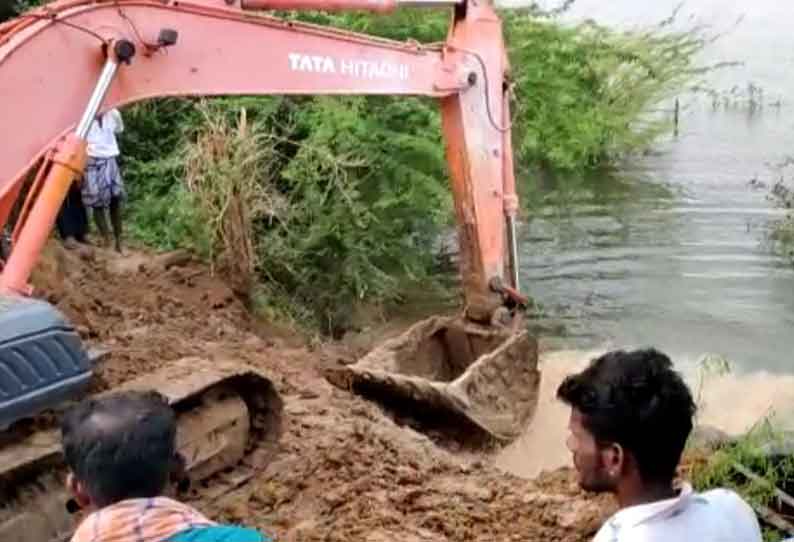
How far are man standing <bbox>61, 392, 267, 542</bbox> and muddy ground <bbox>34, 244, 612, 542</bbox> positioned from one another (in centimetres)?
298

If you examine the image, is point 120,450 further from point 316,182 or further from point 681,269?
point 681,269

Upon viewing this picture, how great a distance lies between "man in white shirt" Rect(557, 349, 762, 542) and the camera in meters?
3.01

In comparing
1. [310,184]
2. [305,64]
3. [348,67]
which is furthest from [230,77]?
[310,184]

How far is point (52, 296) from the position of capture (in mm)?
8336

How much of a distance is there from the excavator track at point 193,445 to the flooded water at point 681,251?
18.8ft

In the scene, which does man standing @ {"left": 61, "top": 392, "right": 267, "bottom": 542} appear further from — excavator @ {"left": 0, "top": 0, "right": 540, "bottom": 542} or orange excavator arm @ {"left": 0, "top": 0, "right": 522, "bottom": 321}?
orange excavator arm @ {"left": 0, "top": 0, "right": 522, "bottom": 321}

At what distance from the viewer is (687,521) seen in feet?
9.95

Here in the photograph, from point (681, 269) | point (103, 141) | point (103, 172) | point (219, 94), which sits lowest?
point (681, 269)

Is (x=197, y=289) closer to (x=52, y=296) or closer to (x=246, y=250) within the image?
(x=246, y=250)

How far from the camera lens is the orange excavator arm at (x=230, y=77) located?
5.92 metres

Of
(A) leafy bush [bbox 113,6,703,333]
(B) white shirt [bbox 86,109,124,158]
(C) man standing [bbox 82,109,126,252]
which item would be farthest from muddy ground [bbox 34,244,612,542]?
(A) leafy bush [bbox 113,6,703,333]

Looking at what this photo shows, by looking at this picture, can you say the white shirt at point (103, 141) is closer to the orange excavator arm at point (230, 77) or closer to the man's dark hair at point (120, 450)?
the orange excavator arm at point (230, 77)

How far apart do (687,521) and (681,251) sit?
11.6 metres

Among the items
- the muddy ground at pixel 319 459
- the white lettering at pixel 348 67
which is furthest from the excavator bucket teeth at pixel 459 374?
the white lettering at pixel 348 67
